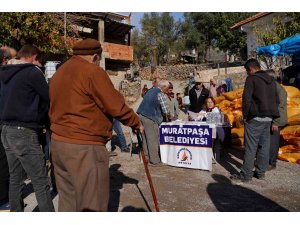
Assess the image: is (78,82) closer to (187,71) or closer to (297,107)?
(297,107)

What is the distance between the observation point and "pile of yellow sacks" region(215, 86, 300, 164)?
6223 mm

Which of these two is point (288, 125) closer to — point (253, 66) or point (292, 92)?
point (292, 92)

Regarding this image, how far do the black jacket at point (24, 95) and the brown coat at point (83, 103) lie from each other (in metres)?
0.46

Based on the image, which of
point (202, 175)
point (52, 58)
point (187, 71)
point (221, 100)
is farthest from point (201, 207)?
point (187, 71)

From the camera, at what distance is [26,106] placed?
9.85ft

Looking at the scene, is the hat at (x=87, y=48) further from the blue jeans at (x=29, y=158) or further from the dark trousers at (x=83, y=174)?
the blue jeans at (x=29, y=158)

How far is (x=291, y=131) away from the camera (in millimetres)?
Result: 6336

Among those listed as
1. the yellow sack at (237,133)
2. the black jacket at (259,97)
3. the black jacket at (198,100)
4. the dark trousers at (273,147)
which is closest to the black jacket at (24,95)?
the black jacket at (259,97)

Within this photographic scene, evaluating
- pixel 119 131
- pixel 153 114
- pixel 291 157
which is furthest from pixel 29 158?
pixel 291 157

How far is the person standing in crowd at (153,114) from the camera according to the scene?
584 cm

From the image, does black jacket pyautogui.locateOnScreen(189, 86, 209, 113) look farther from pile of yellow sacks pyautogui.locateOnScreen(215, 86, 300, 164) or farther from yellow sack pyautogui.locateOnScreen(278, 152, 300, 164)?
yellow sack pyautogui.locateOnScreen(278, 152, 300, 164)

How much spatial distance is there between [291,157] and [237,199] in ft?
8.18

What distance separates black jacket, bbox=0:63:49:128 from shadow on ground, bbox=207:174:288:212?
2483 millimetres

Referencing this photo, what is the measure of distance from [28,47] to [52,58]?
15118 mm
